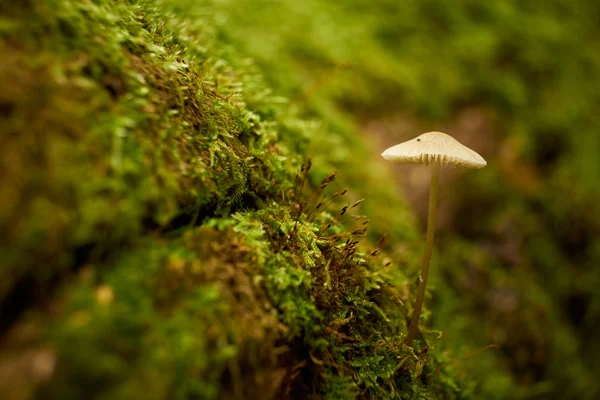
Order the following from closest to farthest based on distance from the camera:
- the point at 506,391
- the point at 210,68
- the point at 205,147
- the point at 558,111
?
the point at 205,147, the point at 210,68, the point at 506,391, the point at 558,111

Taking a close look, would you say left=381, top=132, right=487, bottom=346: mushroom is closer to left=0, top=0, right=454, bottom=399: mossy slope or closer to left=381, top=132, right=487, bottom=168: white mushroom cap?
left=381, top=132, right=487, bottom=168: white mushroom cap

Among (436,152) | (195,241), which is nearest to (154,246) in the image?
(195,241)

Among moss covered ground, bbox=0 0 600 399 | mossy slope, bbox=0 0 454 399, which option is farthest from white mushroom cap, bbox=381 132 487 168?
mossy slope, bbox=0 0 454 399

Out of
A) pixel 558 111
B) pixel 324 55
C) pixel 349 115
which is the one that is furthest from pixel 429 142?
pixel 558 111

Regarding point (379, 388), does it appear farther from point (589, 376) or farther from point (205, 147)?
point (589, 376)

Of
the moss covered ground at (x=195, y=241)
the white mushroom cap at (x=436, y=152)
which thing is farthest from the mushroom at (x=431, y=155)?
the moss covered ground at (x=195, y=241)

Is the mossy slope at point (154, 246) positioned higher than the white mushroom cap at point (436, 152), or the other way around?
the white mushroom cap at point (436, 152)

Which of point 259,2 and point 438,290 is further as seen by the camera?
point 259,2

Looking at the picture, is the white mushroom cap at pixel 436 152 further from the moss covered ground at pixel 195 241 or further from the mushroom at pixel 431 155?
the moss covered ground at pixel 195 241

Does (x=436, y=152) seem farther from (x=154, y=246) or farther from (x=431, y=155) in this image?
(x=154, y=246)
